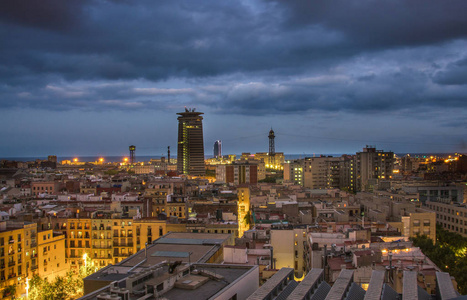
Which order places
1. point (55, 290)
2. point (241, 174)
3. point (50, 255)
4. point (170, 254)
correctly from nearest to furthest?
point (170, 254), point (55, 290), point (50, 255), point (241, 174)

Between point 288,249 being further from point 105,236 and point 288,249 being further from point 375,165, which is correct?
point 375,165

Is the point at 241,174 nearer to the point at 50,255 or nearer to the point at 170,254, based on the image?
the point at 50,255

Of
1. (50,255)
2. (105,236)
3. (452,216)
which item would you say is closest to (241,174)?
(452,216)

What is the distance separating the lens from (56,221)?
56.6 metres

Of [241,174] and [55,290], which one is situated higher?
[241,174]

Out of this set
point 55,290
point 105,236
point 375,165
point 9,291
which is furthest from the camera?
point 375,165

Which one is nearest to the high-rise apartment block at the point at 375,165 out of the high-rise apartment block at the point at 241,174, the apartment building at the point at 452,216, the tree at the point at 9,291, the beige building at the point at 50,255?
the high-rise apartment block at the point at 241,174

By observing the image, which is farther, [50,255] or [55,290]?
[50,255]

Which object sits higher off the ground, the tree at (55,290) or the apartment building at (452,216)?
the apartment building at (452,216)

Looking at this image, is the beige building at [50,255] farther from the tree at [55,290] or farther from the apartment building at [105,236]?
the tree at [55,290]

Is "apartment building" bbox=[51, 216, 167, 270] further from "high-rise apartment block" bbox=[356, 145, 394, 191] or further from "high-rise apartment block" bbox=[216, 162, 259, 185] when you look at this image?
"high-rise apartment block" bbox=[216, 162, 259, 185]

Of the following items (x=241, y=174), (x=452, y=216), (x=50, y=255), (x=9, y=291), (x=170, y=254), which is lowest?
(x=9, y=291)

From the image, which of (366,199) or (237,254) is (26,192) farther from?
(237,254)

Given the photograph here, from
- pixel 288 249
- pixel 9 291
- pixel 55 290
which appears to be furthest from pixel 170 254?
pixel 9 291
